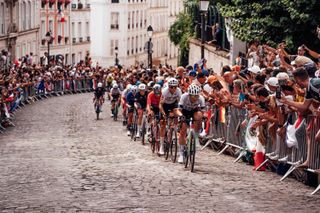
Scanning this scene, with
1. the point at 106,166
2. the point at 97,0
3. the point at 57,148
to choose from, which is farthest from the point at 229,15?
the point at 97,0

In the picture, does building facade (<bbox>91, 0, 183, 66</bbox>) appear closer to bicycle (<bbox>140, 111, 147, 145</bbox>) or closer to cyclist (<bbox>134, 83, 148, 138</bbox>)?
cyclist (<bbox>134, 83, 148, 138</bbox>)

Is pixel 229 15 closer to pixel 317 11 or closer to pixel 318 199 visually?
pixel 317 11

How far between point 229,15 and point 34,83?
25334 millimetres

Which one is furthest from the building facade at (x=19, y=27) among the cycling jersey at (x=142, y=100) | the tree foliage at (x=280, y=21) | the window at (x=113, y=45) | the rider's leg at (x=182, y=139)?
the rider's leg at (x=182, y=139)

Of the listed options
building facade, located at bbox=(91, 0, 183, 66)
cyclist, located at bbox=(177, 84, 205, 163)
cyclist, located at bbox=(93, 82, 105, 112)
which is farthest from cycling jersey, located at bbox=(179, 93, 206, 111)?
building facade, located at bbox=(91, 0, 183, 66)

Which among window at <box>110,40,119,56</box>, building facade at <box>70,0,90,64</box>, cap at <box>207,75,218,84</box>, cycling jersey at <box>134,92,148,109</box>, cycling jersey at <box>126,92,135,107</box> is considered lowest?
window at <box>110,40,119,56</box>

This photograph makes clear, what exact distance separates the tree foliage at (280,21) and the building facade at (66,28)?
57.0 metres

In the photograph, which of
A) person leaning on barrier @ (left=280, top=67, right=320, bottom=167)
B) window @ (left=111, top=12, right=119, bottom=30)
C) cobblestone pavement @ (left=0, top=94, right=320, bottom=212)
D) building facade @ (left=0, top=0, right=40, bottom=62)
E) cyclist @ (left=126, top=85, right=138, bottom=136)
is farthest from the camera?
window @ (left=111, top=12, right=119, bottom=30)

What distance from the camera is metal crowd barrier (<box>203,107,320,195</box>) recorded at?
17.7 metres

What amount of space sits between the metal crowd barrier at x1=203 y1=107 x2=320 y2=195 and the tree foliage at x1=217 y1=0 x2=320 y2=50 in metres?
6.21

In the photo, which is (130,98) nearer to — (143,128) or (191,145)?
(143,128)

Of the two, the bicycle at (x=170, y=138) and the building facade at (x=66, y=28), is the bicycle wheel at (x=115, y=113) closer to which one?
the bicycle at (x=170, y=138)

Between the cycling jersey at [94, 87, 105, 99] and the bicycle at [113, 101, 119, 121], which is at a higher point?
the cycling jersey at [94, 87, 105, 99]

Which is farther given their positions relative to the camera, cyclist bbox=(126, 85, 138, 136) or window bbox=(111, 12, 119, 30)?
window bbox=(111, 12, 119, 30)
